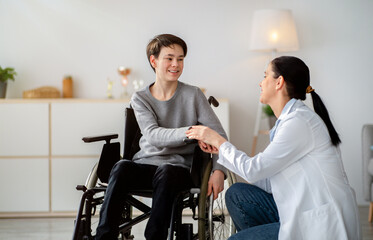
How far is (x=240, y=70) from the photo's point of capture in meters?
4.71

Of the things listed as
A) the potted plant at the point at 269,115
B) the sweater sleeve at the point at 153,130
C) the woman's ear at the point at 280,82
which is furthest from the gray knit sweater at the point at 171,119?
the potted plant at the point at 269,115

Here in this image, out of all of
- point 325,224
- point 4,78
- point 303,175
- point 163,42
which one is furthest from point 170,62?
point 4,78

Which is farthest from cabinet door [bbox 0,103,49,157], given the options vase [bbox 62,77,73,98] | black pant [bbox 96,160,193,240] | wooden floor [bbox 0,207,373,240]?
black pant [bbox 96,160,193,240]

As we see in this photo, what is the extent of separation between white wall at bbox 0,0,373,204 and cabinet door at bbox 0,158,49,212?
0.74 metres

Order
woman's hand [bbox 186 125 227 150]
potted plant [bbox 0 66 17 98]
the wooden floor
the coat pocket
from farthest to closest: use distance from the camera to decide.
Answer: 1. potted plant [bbox 0 66 17 98]
2. the wooden floor
3. woman's hand [bbox 186 125 227 150]
4. the coat pocket

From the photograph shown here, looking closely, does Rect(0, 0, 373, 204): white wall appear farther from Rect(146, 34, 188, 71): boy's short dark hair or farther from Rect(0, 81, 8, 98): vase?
Rect(146, 34, 188, 71): boy's short dark hair

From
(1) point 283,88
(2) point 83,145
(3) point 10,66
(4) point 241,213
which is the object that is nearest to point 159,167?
(4) point 241,213

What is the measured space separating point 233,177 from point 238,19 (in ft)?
7.62

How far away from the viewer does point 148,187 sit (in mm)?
2367

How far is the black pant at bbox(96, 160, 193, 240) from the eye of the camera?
212 centimetres

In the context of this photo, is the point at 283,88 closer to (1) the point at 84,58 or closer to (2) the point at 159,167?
(2) the point at 159,167

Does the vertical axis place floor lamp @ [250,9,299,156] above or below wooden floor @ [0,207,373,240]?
above

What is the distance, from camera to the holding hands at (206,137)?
204 centimetres

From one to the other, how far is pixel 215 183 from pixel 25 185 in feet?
7.92
